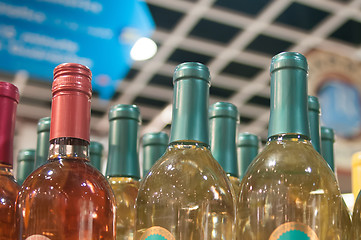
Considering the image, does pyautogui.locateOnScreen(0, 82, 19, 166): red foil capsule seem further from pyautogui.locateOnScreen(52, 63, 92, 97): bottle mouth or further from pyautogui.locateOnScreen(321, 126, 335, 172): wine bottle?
pyautogui.locateOnScreen(321, 126, 335, 172): wine bottle

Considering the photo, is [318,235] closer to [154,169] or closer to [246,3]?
[154,169]

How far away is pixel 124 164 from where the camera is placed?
88cm

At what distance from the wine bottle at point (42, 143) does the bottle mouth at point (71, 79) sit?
21 centimetres

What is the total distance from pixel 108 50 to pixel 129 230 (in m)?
1.76

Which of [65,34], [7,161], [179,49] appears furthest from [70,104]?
[179,49]

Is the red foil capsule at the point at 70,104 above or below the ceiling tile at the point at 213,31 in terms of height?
below

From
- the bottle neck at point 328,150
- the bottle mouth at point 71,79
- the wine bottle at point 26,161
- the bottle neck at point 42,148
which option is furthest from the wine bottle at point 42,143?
the bottle neck at point 328,150

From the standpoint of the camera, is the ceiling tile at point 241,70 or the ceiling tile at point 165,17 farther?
the ceiling tile at point 241,70

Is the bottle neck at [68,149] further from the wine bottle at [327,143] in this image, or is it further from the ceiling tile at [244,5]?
the ceiling tile at [244,5]

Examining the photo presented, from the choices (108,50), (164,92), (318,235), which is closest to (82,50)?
(108,50)

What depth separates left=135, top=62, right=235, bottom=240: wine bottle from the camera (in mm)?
698

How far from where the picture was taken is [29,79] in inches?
177

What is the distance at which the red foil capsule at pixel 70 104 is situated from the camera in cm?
71

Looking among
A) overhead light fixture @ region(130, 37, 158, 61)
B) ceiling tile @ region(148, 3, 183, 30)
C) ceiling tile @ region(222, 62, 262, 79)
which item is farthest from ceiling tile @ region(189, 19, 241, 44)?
ceiling tile @ region(222, 62, 262, 79)
